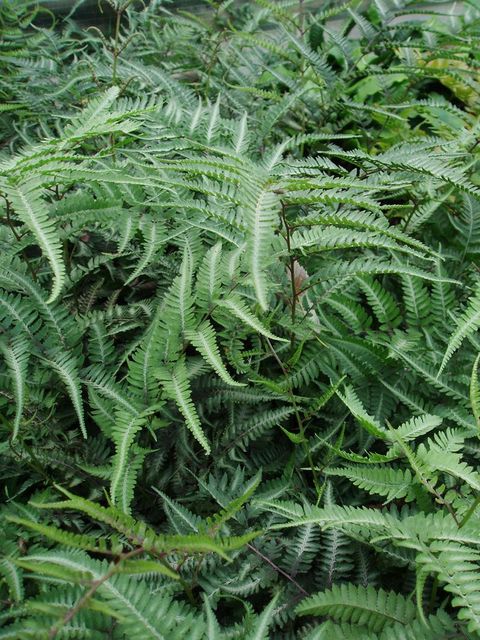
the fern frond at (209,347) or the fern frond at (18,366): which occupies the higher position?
the fern frond at (209,347)

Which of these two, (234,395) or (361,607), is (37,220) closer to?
(234,395)

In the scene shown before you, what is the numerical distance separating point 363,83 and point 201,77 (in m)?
0.67

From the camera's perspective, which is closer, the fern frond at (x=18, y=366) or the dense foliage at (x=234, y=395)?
the dense foliage at (x=234, y=395)

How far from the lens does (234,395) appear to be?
129 cm

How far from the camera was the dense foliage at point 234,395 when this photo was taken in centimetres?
95

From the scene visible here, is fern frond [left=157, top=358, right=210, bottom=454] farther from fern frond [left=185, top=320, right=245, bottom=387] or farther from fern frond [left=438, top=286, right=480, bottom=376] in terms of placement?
fern frond [left=438, top=286, right=480, bottom=376]

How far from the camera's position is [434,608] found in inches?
42.8

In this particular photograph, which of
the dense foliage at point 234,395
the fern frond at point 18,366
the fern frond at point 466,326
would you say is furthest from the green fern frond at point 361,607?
the fern frond at point 18,366

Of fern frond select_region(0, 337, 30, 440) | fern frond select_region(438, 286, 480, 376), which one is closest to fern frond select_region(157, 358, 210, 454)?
fern frond select_region(0, 337, 30, 440)

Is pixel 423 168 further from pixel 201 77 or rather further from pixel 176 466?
pixel 201 77

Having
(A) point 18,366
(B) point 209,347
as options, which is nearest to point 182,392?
(B) point 209,347

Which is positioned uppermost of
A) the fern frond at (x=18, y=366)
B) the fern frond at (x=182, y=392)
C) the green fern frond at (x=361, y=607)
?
the fern frond at (x=182, y=392)

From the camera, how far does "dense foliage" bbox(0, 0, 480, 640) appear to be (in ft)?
3.10

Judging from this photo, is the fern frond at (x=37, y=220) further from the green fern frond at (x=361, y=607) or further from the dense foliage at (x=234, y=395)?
the green fern frond at (x=361, y=607)
